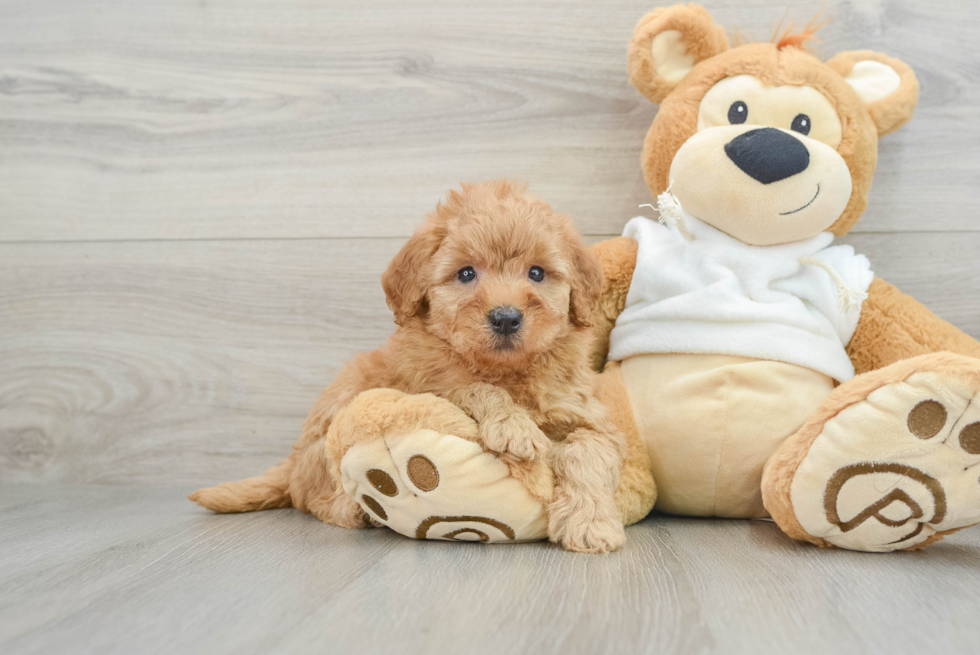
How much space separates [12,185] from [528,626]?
1.72 metres

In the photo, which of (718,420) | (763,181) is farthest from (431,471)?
(763,181)

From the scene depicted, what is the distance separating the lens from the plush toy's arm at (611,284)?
1.39 meters

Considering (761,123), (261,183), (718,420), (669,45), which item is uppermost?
(669,45)

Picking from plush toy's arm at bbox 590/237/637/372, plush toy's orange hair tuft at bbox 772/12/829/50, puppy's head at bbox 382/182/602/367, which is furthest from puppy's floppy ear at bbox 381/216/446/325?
plush toy's orange hair tuft at bbox 772/12/829/50

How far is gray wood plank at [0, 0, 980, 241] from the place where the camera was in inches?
61.4

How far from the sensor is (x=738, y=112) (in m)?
1.33

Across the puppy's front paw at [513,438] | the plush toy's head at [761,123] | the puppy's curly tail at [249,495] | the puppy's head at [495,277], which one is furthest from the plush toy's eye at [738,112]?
the puppy's curly tail at [249,495]

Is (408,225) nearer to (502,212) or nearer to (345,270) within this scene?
(345,270)

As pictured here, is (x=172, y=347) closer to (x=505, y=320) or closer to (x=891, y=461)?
(x=505, y=320)

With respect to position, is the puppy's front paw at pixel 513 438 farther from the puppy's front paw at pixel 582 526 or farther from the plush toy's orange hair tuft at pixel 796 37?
the plush toy's orange hair tuft at pixel 796 37

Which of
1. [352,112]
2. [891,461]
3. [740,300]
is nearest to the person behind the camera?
[891,461]

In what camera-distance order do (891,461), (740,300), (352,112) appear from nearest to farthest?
1. (891,461)
2. (740,300)
3. (352,112)

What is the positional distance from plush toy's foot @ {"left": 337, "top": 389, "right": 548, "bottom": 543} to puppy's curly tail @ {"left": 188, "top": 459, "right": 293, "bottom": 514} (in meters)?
0.39

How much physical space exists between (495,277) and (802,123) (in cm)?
66
